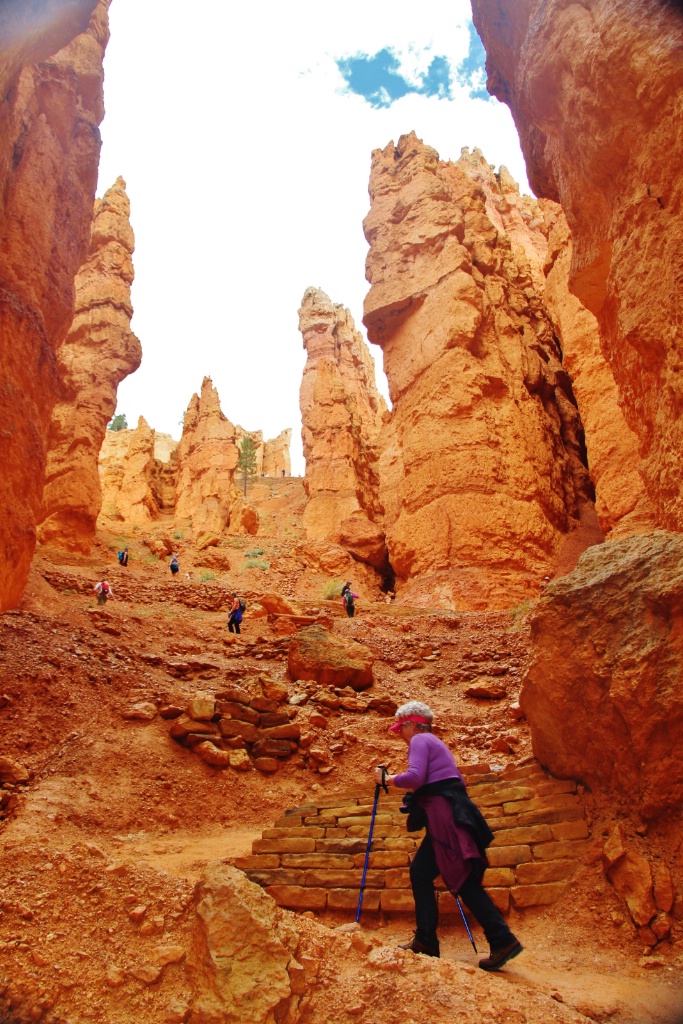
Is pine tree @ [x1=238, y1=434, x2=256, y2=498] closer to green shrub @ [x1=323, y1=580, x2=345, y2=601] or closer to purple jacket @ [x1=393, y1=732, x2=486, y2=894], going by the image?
green shrub @ [x1=323, y1=580, x2=345, y2=601]

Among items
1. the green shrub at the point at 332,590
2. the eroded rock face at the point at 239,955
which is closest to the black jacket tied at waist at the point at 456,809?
the eroded rock face at the point at 239,955

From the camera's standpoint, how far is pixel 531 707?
6.35 meters

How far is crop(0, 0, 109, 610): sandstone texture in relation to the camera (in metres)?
7.82

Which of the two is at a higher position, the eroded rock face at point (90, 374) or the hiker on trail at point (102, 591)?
the eroded rock face at point (90, 374)

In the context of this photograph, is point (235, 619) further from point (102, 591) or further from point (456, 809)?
point (456, 809)

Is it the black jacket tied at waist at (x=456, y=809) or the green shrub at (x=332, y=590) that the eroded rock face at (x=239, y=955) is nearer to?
the black jacket tied at waist at (x=456, y=809)

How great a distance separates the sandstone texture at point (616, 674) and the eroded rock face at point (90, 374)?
865 inches

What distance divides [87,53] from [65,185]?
4.02 meters

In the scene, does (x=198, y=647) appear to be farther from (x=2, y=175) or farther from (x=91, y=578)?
(x=2, y=175)

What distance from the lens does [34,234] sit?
961cm

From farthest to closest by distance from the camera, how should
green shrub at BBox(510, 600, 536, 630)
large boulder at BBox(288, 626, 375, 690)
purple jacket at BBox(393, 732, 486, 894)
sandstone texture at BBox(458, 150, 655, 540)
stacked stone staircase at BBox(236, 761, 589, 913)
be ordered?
1. sandstone texture at BBox(458, 150, 655, 540)
2. green shrub at BBox(510, 600, 536, 630)
3. large boulder at BBox(288, 626, 375, 690)
4. stacked stone staircase at BBox(236, 761, 589, 913)
5. purple jacket at BBox(393, 732, 486, 894)

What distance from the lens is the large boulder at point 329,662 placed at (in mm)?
11188

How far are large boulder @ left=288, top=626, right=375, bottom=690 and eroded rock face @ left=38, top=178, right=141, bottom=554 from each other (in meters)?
16.0

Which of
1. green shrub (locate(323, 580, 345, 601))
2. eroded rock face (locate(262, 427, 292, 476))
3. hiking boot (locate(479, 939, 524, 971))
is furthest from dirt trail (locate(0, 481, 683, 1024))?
eroded rock face (locate(262, 427, 292, 476))
